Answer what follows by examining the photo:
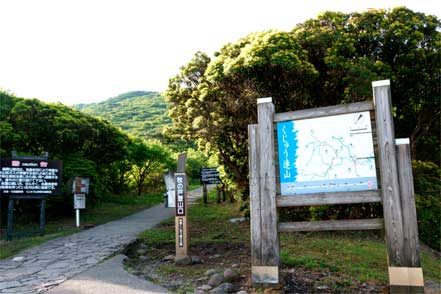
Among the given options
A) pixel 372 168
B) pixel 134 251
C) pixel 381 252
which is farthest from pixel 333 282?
pixel 134 251

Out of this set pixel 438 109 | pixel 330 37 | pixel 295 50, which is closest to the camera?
pixel 295 50

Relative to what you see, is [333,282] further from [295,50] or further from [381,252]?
[295,50]

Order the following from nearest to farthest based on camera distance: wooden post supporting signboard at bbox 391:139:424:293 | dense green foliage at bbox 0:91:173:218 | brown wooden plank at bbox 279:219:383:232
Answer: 1. wooden post supporting signboard at bbox 391:139:424:293
2. brown wooden plank at bbox 279:219:383:232
3. dense green foliage at bbox 0:91:173:218

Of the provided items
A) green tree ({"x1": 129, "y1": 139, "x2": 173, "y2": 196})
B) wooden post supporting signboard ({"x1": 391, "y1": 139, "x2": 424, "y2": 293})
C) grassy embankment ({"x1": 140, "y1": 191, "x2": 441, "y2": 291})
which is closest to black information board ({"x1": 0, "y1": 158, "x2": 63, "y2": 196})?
grassy embankment ({"x1": 140, "y1": 191, "x2": 441, "y2": 291})

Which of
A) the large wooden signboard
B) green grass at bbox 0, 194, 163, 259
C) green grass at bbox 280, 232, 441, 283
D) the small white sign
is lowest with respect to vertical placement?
green grass at bbox 280, 232, 441, 283

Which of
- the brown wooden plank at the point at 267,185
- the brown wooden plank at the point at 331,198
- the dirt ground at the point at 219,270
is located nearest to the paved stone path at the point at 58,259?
the dirt ground at the point at 219,270

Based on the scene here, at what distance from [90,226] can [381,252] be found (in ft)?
28.3

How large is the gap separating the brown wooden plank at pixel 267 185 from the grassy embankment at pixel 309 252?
0.89 meters

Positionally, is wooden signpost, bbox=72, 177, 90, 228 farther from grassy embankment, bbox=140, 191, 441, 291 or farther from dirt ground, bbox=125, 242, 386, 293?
dirt ground, bbox=125, 242, 386, 293

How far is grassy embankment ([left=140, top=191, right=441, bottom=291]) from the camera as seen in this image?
20.9 ft

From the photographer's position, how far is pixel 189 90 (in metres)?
11.8

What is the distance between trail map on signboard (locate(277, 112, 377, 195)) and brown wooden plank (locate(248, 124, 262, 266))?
40 cm

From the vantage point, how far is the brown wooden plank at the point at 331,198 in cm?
541

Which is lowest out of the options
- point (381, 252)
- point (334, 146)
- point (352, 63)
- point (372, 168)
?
point (381, 252)
